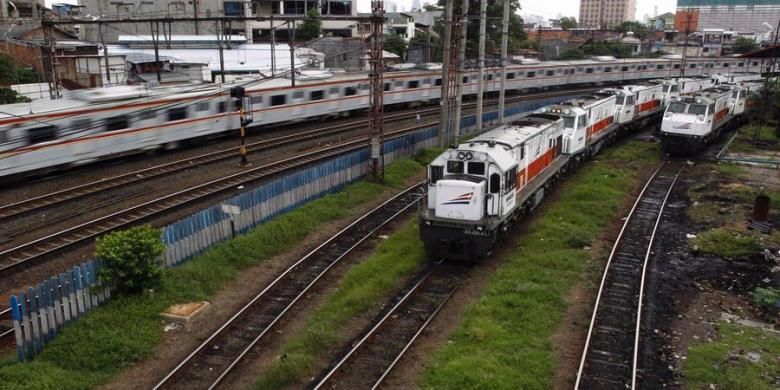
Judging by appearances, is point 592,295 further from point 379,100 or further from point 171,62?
point 171,62

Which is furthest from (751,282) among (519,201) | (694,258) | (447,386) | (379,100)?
(379,100)

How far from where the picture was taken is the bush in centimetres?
1335

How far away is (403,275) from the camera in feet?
51.6

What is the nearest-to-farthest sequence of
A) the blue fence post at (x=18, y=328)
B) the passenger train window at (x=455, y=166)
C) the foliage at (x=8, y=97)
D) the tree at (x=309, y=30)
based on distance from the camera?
the blue fence post at (x=18, y=328), the passenger train window at (x=455, y=166), the foliage at (x=8, y=97), the tree at (x=309, y=30)

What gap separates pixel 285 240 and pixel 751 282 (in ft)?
41.5

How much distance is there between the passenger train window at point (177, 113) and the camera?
94.0 feet

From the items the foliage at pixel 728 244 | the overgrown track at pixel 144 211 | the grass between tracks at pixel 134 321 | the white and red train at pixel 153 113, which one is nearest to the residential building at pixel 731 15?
the white and red train at pixel 153 113

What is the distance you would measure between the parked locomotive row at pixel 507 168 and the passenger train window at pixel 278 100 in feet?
52.3

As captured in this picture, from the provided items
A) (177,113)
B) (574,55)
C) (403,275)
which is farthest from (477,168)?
(574,55)

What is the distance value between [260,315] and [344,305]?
189 centimetres

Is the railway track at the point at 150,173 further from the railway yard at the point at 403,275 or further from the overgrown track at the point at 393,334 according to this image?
the overgrown track at the point at 393,334

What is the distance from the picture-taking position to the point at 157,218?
64.2 ft

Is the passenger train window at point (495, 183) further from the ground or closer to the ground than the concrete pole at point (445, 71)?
closer to the ground

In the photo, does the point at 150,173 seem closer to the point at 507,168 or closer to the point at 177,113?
the point at 177,113
